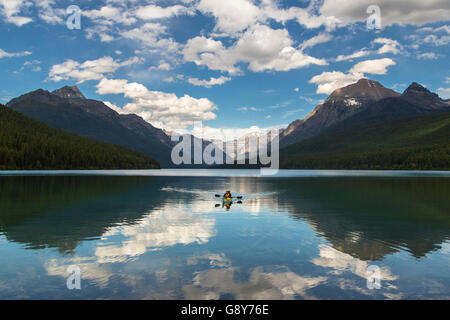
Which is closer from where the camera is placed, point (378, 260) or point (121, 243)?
point (378, 260)

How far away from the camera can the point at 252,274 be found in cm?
1986

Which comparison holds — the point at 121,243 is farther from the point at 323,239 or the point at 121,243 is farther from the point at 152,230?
the point at 323,239

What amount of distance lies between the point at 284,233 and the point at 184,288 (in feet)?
57.1

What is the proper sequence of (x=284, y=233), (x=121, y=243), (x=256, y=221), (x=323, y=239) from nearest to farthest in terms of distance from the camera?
(x=121, y=243), (x=323, y=239), (x=284, y=233), (x=256, y=221)

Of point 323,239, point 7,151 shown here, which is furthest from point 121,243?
point 7,151

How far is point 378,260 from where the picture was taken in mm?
23156

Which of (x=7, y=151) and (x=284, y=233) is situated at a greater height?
(x=7, y=151)

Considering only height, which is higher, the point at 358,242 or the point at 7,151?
the point at 7,151
